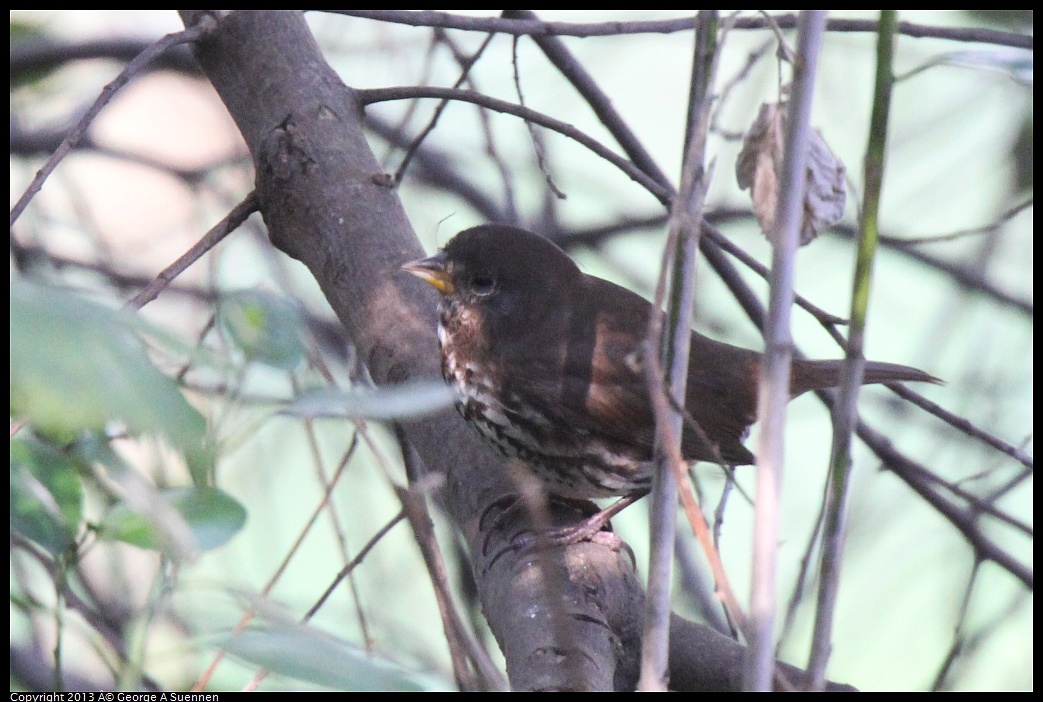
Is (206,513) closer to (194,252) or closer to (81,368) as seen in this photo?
(81,368)

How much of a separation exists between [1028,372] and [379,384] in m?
2.55

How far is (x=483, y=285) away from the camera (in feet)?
10.9

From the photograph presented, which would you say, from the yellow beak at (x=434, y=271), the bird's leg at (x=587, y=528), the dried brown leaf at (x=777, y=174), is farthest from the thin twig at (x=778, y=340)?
the yellow beak at (x=434, y=271)

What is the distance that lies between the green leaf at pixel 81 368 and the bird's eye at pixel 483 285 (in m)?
2.46

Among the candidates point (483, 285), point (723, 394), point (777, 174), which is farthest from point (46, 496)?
point (723, 394)

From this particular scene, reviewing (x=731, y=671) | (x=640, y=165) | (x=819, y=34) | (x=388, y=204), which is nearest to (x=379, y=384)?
(x=388, y=204)

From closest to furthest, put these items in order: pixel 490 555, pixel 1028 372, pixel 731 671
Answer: pixel 731 671 → pixel 490 555 → pixel 1028 372

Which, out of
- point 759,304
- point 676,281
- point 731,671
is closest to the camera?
point 676,281

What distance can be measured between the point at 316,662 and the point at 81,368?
358mm

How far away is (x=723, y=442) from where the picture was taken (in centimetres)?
318

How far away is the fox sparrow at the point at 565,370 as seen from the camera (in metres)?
3.05

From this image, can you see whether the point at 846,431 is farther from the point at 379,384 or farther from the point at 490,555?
the point at 379,384

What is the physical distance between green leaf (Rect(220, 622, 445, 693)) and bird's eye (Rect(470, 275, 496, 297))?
232 centimetres

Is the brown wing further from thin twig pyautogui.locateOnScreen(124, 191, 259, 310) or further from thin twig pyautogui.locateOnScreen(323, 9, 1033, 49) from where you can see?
thin twig pyautogui.locateOnScreen(124, 191, 259, 310)
